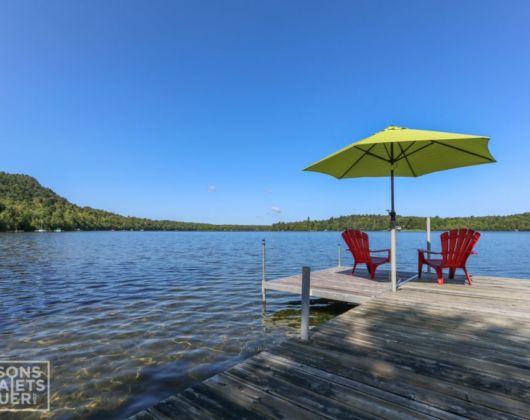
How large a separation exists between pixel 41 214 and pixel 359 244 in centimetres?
10062

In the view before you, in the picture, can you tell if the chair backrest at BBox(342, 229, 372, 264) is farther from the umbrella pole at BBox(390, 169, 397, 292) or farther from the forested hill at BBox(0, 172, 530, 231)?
the forested hill at BBox(0, 172, 530, 231)

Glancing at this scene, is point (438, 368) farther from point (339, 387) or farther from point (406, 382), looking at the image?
point (339, 387)

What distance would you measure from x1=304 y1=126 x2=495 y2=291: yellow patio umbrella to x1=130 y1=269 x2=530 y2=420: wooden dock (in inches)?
86.4

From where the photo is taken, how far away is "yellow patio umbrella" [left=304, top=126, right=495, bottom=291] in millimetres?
5055

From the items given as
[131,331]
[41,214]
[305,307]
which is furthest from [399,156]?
[41,214]

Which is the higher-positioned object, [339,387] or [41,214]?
[41,214]

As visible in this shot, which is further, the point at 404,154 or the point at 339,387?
the point at 404,154

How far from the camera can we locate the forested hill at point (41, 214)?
75.4 metres

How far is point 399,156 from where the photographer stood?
6137 millimetres

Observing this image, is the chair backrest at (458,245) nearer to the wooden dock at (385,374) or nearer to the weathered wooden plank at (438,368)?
the wooden dock at (385,374)

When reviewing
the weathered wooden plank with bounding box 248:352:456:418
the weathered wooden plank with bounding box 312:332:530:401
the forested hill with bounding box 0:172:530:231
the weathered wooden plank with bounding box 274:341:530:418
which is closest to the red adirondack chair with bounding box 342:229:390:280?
the weathered wooden plank with bounding box 312:332:530:401

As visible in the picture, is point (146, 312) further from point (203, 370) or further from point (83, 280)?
point (83, 280)

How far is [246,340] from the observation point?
5.70 metres

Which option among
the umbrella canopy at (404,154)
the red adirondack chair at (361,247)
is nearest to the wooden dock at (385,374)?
the red adirondack chair at (361,247)
